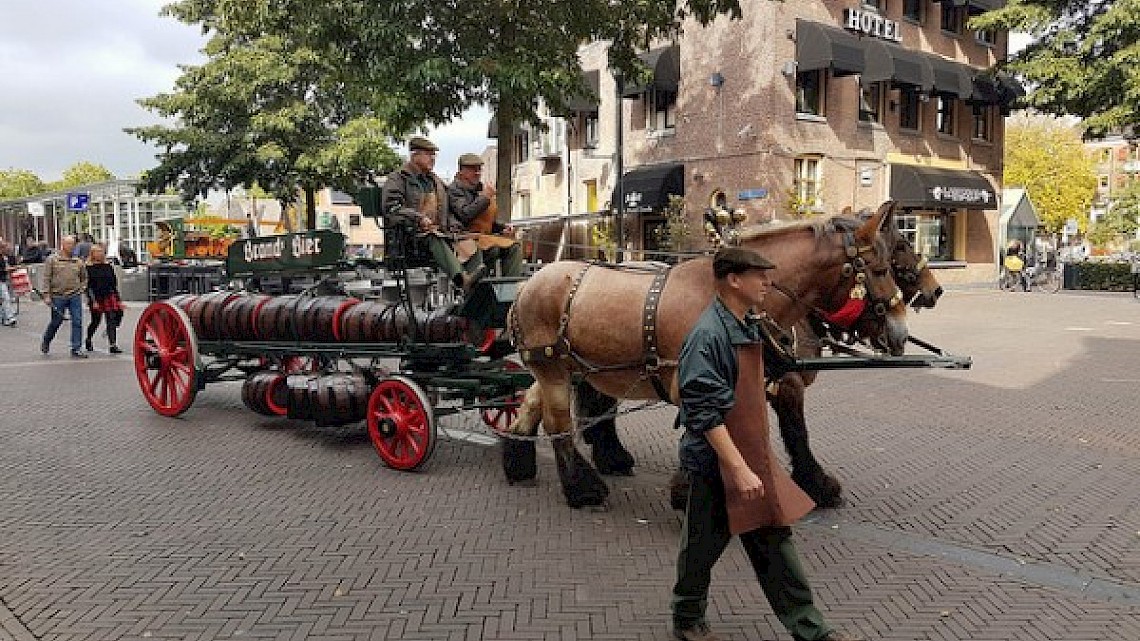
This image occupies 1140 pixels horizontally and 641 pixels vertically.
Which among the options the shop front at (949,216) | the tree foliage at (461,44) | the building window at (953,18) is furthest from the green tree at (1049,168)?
the tree foliage at (461,44)

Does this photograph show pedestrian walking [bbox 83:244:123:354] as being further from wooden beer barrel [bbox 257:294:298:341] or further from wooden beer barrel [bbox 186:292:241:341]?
wooden beer barrel [bbox 257:294:298:341]

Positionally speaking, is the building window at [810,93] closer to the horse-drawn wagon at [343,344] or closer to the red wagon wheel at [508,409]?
the horse-drawn wagon at [343,344]

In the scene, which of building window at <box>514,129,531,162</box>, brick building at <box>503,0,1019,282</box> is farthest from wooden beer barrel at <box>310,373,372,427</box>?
building window at <box>514,129,531,162</box>

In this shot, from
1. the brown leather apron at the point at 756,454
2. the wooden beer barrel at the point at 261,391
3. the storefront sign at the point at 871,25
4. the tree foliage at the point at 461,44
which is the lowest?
the wooden beer barrel at the point at 261,391

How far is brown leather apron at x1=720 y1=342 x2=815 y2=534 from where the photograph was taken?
137 inches

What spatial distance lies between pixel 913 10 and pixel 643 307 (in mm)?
27438

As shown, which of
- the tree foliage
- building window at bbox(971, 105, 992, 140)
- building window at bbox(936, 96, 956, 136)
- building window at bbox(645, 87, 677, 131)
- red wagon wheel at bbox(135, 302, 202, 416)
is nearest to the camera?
red wagon wheel at bbox(135, 302, 202, 416)

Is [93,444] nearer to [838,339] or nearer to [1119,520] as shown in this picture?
[838,339]

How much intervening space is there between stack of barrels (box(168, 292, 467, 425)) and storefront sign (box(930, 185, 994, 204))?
79.1 ft

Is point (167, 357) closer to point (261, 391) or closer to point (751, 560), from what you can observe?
point (261, 391)

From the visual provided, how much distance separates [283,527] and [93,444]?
3.32 m

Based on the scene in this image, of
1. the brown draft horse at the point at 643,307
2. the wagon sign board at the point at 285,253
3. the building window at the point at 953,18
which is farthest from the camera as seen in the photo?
the building window at the point at 953,18

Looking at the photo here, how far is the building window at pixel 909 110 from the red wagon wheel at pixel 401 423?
25223 mm

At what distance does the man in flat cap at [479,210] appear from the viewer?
23.5 ft
